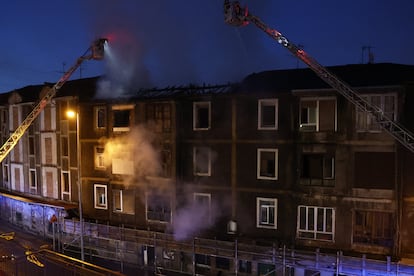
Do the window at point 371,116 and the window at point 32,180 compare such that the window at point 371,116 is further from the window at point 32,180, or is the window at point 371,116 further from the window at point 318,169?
the window at point 32,180

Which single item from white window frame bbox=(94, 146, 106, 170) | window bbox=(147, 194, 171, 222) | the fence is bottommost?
the fence

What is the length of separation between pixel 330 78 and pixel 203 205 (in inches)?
458

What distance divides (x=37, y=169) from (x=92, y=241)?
10.8 meters

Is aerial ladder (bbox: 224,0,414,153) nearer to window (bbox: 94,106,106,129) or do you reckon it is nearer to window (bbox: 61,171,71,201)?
window (bbox: 94,106,106,129)

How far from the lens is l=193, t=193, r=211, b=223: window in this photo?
79.7 feet

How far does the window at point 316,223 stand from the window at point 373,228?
1338 mm

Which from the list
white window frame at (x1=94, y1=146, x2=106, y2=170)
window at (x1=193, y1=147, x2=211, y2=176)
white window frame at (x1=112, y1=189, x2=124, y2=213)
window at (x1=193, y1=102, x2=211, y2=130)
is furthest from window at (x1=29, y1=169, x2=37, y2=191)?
window at (x1=193, y1=102, x2=211, y2=130)

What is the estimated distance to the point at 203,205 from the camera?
2452 cm

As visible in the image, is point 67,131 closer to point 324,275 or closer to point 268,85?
point 268,85

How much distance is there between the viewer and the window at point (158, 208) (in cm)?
2536

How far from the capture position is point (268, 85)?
85.5 ft

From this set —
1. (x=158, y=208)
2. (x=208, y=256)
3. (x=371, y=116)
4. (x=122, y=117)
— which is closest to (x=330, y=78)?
(x=371, y=116)

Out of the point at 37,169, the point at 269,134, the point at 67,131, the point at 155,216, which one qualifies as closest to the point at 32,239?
the point at 37,169

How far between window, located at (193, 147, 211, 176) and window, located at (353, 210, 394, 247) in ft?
31.4
